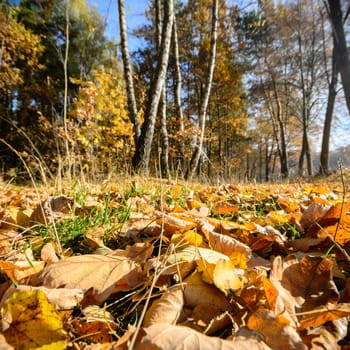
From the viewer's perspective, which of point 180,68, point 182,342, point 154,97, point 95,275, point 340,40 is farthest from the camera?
point 180,68

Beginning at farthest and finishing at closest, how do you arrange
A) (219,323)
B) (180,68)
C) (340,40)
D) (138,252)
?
(180,68) < (340,40) < (138,252) < (219,323)

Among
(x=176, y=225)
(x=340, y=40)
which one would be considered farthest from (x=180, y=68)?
(x=176, y=225)

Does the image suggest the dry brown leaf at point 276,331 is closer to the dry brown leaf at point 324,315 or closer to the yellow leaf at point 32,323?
the dry brown leaf at point 324,315

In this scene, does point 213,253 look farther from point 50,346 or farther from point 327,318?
point 50,346

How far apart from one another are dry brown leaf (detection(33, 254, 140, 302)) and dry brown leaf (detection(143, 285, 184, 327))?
4.8 inches

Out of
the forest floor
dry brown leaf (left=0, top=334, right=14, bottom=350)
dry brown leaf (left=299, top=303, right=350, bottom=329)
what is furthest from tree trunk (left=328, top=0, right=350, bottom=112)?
dry brown leaf (left=0, top=334, right=14, bottom=350)

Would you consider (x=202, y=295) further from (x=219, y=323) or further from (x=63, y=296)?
(x=63, y=296)

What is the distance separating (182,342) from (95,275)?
322mm

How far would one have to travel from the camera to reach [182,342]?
0.34 m

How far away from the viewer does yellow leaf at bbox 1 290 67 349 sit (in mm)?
384

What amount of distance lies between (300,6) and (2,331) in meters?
14.6

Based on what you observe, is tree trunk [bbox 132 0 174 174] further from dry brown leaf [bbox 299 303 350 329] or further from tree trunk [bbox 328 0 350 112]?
dry brown leaf [bbox 299 303 350 329]

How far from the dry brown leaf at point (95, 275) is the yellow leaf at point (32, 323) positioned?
5.5 inches

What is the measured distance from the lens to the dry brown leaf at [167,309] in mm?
452
